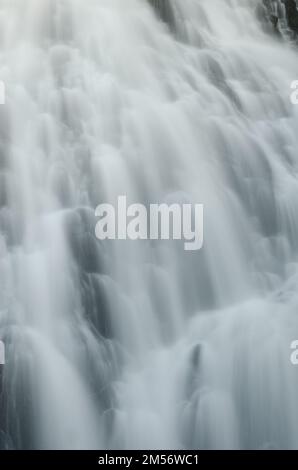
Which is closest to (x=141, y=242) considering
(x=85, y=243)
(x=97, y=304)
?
(x=85, y=243)

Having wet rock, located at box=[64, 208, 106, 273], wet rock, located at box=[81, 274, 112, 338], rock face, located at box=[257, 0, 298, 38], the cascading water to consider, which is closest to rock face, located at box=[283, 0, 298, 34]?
rock face, located at box=[257, 0, 298, 38]

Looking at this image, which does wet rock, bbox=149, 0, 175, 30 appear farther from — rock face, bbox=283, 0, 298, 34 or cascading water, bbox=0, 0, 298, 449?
rock face, bbox=283, 0, 298, 34

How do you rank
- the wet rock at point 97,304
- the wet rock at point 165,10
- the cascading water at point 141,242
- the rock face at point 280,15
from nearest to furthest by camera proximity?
the cascading water at point 141,242
the wet rock at point 97,304
the wet rock at point 165,10
the rock face at point 280,15

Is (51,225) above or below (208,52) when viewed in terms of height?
below

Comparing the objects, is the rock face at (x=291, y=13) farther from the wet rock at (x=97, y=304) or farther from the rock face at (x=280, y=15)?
the wet rock at (x=97, y=304)

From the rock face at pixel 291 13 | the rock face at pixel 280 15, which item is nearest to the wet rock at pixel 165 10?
the rock face at pixel 280 15

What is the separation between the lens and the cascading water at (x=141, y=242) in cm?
300

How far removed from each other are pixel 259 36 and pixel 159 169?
148 cm

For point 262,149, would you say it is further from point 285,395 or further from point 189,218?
point 285,395

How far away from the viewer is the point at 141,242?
3.34 m

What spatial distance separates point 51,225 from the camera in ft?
10.8

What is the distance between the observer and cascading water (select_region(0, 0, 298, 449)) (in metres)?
3.00
